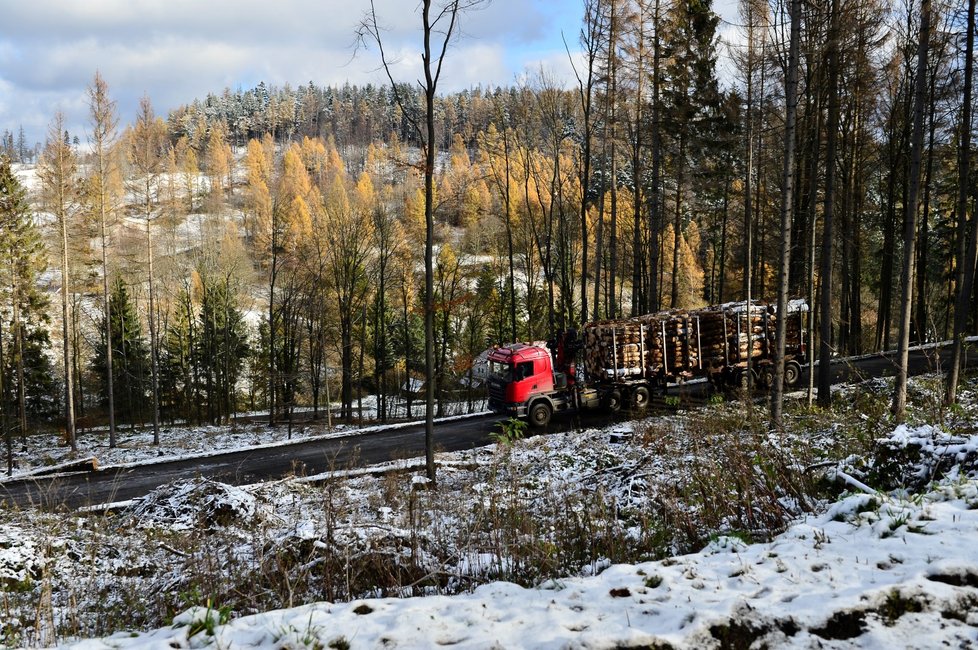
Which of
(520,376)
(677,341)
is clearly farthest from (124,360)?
(677,341)

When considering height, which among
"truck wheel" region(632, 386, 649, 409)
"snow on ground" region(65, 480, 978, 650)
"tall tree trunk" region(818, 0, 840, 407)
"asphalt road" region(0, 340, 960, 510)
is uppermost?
"tall tree trunk" region(818, 0, 840, 407)

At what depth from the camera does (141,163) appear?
23.5 m

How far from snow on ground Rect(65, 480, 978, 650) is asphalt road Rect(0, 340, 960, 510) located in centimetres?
820

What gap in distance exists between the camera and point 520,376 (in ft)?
57.2

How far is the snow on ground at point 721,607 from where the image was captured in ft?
10.7

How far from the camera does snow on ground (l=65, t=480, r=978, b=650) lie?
3264mm

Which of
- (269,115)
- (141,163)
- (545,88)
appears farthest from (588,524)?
(269,115)

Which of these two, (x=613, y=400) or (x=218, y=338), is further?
(x=218, y=338)

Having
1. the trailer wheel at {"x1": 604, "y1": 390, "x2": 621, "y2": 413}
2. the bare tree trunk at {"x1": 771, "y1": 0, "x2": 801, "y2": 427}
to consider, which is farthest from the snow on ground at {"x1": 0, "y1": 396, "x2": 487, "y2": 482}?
the bare tree trunk at {"x1": 771, "y1": 0, "x2": 801, "y2": 427}

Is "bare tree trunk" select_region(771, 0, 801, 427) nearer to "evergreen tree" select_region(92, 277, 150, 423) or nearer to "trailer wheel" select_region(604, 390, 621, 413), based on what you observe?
"trailer wheel" select_region(604, 390, 621, 413)

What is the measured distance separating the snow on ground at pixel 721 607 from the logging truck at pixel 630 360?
1305cm

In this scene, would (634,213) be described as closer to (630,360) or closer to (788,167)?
(630,360)

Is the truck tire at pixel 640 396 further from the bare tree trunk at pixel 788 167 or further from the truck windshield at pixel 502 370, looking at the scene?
the bare tree trunk at pixel 788 167

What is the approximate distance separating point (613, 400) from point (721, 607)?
14.7 metres
